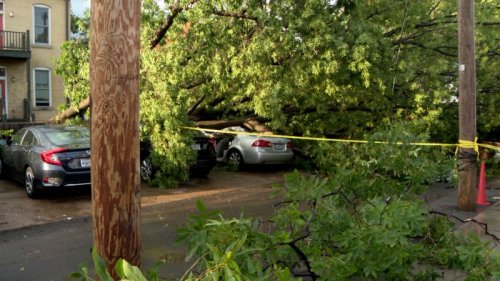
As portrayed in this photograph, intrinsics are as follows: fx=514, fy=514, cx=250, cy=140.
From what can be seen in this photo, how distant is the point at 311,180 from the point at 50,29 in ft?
81.8

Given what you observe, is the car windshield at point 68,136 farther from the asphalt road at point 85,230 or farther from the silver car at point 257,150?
the silver car at point 257,150

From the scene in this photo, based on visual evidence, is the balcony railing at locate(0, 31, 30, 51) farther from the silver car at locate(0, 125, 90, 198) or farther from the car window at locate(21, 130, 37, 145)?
the silver car at locate(0, 125, 90, 198)

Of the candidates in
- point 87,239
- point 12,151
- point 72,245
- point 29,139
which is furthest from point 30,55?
point 72,245

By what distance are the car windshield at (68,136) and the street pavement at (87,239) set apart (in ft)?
6.44

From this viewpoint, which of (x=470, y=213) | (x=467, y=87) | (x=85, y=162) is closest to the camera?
(x=467, y=87)

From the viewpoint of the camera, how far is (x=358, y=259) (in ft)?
9.68

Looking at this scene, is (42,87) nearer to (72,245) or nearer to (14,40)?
Result: (14,40)

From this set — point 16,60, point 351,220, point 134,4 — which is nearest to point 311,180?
point 351,220

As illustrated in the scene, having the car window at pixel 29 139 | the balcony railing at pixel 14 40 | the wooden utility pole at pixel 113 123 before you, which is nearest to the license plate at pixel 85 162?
the car window at pixel 29 139

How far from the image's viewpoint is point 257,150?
14891mm

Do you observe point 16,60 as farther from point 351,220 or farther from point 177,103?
point 351,220

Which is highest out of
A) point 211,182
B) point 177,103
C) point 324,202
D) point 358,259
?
point 177,103

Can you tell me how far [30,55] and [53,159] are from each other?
16.7m

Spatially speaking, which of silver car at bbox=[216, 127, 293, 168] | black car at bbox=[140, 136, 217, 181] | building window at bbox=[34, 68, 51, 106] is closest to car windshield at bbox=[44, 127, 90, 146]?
black car at bbox=[140, 136, 217, 181]
